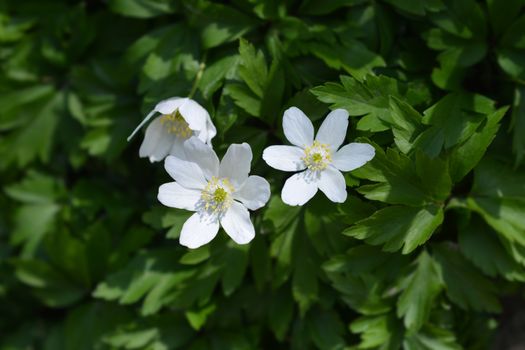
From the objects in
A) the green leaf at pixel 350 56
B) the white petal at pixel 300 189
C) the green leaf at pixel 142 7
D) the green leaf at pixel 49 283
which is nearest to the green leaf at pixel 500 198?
the green leaf at pixel 350 56

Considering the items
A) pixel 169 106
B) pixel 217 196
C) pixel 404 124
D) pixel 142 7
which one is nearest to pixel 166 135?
pixel 169 106

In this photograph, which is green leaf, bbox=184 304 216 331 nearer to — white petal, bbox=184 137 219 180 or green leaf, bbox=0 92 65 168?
white petal, bbox=184 137 219 180

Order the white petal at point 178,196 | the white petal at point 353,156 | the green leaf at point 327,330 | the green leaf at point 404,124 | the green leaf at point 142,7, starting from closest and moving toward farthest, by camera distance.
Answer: the white petal at point 353,156
the white petal at point 178,196
the green leaf at point 404,124
the green leaf at point 327,330
the green leaf at point 142,7

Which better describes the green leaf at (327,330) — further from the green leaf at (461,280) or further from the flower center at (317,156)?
the flower center at (317,156)

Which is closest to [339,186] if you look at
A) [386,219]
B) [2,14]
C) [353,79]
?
[386,219]

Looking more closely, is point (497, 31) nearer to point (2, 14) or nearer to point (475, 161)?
point (475, 161)

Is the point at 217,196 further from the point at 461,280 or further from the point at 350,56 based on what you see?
the point at 461,280

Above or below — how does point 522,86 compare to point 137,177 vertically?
above
